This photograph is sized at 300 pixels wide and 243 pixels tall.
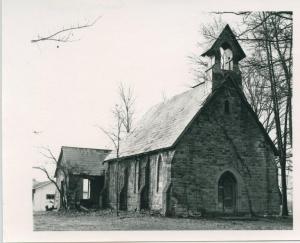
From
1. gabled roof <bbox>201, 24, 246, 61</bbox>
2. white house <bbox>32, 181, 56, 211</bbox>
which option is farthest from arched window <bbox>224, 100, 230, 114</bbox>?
white house <bbox>32, 181, 56, 211</bbox>

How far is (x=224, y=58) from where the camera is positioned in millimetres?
16422

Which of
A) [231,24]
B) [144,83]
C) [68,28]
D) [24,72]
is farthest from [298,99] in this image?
[24,72]

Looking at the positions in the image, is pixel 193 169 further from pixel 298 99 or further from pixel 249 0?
pixel 249 0

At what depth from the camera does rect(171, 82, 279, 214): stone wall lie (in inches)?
621

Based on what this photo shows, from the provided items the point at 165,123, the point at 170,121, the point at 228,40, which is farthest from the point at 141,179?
the point at 228,40

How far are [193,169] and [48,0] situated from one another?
6.60m

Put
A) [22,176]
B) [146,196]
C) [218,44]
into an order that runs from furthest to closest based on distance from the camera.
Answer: [146,196] < [218,44] < [22,176]

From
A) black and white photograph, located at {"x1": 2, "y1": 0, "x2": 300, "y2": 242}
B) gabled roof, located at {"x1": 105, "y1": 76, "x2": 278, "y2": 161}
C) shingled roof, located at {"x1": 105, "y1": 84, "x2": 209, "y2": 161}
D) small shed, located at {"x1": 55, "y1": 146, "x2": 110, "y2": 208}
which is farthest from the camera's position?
small shed, located at {"x1": 55, "y1": 146, "x2": 110, "y2": 208}

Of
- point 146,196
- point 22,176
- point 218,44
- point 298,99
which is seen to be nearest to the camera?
point 22,176

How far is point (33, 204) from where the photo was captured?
12633 millimetres

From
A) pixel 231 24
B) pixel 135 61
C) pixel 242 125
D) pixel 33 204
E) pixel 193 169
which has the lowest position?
pixel 33 204

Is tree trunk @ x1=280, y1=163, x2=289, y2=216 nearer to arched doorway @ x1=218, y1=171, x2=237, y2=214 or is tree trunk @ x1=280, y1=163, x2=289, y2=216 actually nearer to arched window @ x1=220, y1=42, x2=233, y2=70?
arched doorway @ x1=218, y1=171, x2=237, y2=214

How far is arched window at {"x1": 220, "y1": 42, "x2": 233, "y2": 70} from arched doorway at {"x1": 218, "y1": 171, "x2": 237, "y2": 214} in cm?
332

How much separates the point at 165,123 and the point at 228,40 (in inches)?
183
